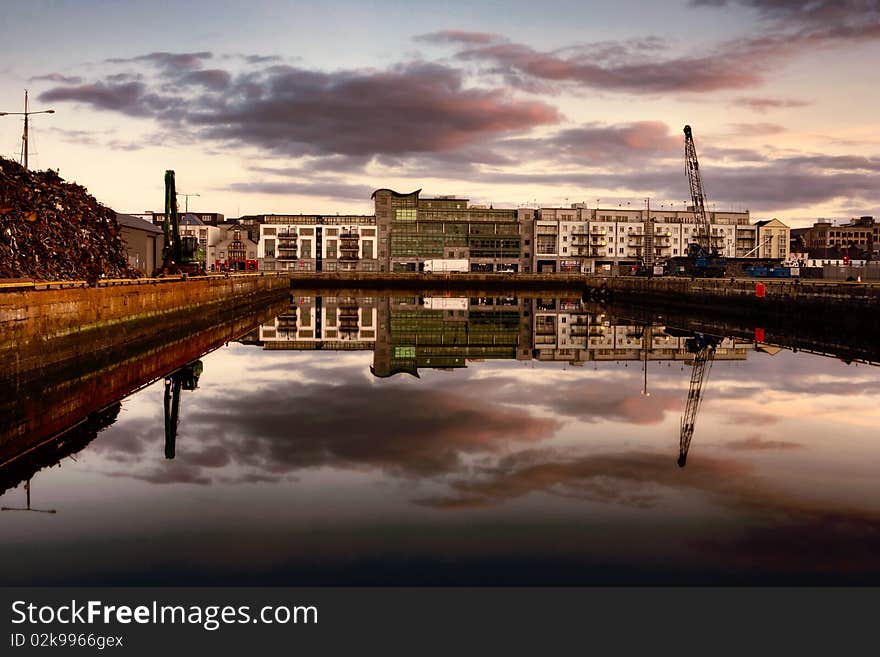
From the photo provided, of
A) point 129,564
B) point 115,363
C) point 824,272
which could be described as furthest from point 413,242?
point 129,564

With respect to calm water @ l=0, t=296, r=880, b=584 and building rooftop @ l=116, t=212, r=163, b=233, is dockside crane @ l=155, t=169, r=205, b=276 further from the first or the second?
calm water @ l=0, t=296, r=880, b=584

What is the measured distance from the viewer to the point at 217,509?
14094mm

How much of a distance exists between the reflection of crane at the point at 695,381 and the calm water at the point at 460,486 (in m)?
0.30

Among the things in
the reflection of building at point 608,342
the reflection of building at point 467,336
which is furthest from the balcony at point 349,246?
the reflection of building at point 608,342

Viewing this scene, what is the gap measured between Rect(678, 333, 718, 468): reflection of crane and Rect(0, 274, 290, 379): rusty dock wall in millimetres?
20367


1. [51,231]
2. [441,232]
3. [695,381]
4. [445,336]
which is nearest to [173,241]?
[51,231]

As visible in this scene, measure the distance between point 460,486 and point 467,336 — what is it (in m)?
37.7

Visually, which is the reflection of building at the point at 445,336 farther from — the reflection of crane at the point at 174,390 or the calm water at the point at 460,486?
the reflection of crane at the point at 174,390

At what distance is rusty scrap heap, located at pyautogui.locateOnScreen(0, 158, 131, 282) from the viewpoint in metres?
38.0

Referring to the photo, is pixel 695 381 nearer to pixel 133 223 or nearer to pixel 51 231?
pixel 51 231

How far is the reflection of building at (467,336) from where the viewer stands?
41969 mm

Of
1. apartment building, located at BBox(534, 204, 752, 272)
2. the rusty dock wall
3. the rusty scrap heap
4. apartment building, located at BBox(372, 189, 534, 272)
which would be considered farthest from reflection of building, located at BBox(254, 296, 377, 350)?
apartment building, located at BBox(534, 204, 752, 272)
